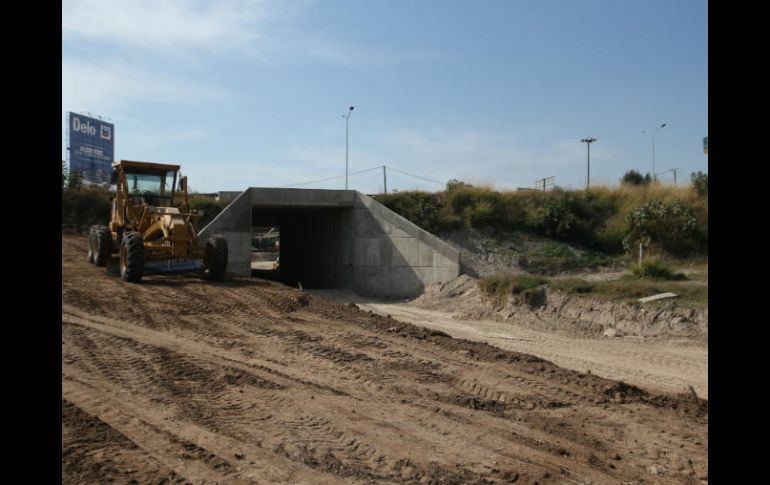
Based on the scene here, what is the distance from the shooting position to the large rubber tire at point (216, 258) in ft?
60.7

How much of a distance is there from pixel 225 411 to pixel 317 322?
5.96 metres

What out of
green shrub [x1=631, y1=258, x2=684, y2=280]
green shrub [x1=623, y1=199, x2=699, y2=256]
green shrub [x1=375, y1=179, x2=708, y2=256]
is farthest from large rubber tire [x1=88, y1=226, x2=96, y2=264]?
green shrub [x1=623, y1=199, x2=699, y2=256]

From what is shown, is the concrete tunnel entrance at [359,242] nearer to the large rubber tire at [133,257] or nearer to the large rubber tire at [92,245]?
the large rubber tire at [92,245]

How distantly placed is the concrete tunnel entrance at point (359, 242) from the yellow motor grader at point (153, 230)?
3479 mm

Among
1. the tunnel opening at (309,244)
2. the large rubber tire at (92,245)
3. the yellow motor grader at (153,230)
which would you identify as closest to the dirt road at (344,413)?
the yellow motor grader at (153,230)

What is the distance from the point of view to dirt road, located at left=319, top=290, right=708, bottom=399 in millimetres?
10435

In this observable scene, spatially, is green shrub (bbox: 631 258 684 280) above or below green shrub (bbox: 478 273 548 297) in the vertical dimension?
above

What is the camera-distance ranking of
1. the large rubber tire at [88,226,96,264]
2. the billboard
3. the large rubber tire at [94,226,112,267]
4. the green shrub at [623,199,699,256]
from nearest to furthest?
the large rubber tire at [94,226,112,267], the large rubber tire at [88,226,96,264], the green shrub at [623,199,699,256], the billboard

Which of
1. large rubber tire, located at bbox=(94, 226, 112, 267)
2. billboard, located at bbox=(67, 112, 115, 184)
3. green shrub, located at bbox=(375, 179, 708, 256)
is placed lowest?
large rubber tire, located at bbox=(94, 226, 112, 267)

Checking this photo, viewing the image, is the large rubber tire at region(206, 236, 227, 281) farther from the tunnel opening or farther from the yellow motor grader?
the tunnel opening

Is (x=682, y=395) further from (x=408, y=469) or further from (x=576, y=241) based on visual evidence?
(x=576, y=241)

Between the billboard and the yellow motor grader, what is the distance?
83213mm
